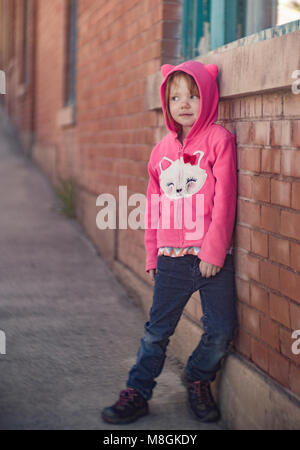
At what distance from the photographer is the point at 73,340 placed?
382cm

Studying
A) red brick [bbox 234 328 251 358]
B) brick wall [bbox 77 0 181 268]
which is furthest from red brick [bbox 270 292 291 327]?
brick wall [bbox 77 0 181 268]

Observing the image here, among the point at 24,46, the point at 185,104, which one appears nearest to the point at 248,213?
the point at 185,104

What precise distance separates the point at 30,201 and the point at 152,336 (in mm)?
5604

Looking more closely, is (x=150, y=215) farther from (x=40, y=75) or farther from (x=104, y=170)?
(x=40, y=75)

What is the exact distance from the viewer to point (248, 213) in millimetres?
2752

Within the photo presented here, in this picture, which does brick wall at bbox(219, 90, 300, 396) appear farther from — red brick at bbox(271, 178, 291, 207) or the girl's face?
the girl's face

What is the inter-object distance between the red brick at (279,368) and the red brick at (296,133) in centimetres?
85

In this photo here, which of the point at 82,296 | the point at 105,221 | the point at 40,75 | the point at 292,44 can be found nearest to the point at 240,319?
the point at 292,44

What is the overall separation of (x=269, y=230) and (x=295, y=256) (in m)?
0.24

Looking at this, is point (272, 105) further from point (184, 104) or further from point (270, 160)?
point (184, 104)

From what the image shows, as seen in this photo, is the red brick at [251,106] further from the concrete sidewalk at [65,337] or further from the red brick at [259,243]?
the concrete sidewalk at [65,337]

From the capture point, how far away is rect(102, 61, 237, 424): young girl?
2.75 metres

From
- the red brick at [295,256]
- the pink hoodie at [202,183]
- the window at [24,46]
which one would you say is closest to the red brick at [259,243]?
the pink hoodie at [202,183]

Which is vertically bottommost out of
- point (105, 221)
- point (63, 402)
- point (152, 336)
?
point (63, 402)
